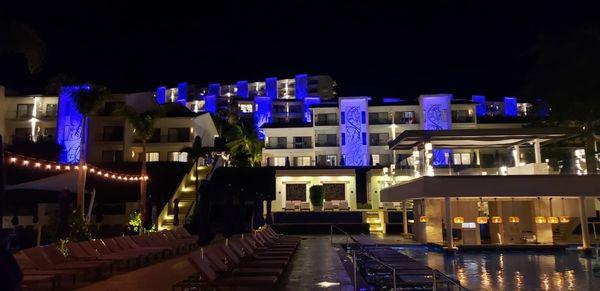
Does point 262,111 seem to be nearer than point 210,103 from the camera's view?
Yes

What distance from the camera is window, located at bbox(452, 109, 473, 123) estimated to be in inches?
2361

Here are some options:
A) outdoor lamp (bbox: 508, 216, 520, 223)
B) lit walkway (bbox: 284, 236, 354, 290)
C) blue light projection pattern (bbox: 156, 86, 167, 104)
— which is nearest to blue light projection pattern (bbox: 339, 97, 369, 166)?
outdoor lamp (bbox: 508, 216, 520, 223)

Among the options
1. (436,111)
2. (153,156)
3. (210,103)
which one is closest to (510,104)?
(436,111)

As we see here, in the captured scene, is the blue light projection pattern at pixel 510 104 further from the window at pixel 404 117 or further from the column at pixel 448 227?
the column at pixel 448 227

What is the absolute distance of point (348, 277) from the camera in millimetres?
12906

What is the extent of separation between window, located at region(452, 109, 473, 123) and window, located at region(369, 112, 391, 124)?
8.08 metres

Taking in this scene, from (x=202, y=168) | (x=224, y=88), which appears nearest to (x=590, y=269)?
(x=202, y=168)

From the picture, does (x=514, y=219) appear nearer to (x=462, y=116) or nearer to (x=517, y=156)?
(x=517, y=156)

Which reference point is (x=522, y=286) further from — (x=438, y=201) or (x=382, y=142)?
(x=382, y=142)

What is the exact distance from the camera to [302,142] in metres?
59.6

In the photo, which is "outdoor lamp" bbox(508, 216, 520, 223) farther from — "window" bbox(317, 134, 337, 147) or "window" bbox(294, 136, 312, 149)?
"window" bbox(294, 136, 312, 149)

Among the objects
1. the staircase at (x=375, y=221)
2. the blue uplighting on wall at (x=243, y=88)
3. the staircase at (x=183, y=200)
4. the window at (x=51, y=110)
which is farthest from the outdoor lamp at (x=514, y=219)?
the blue uplighting on wall at (x=243, y=88)

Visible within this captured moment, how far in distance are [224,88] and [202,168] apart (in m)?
80.9

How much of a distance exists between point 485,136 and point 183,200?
22071 mm
